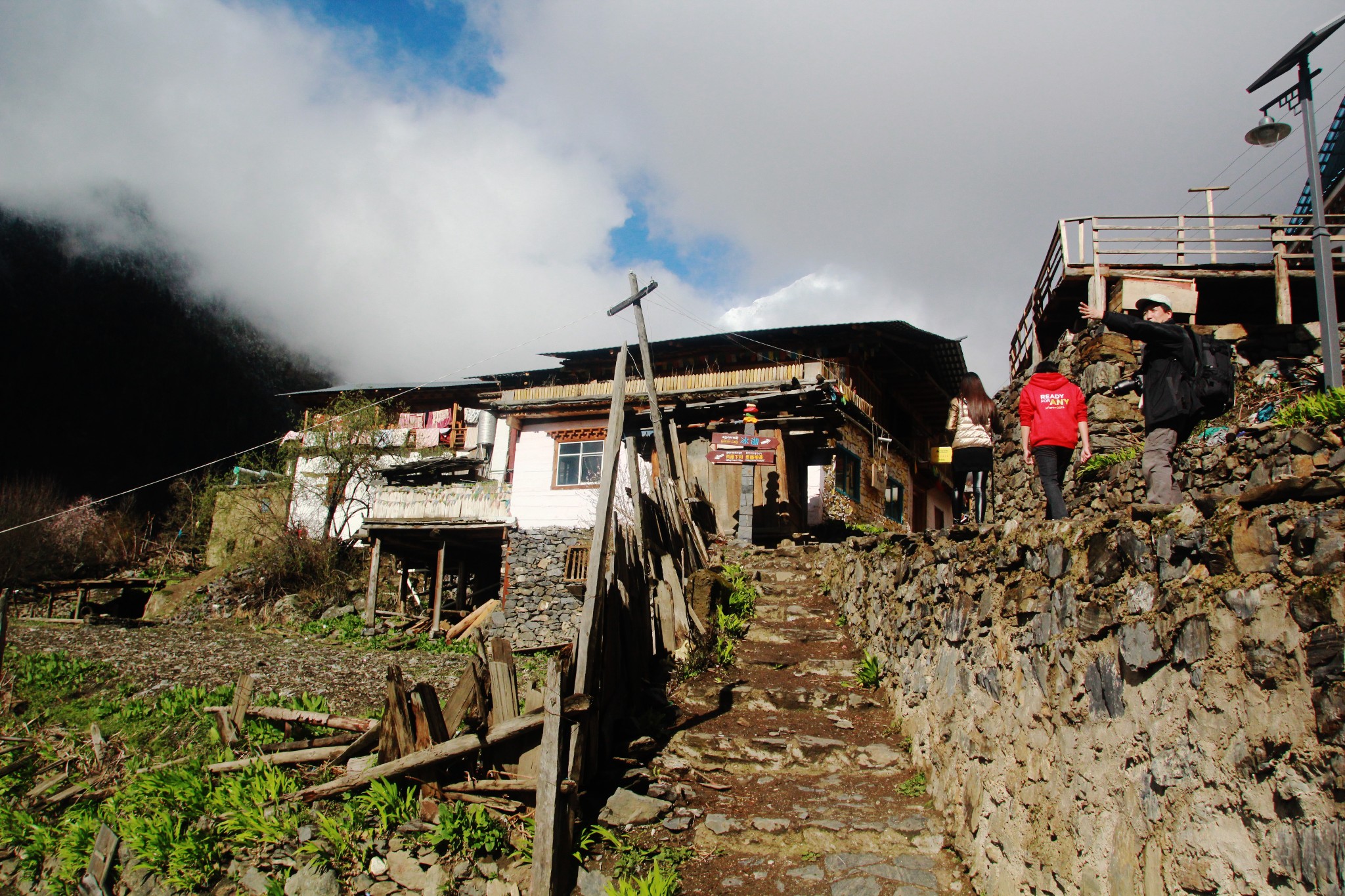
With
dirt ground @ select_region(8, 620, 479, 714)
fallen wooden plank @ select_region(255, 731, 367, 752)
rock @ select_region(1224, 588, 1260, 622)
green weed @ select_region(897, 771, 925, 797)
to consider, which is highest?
rock @ select_region(1224, 588, 1260, 622)

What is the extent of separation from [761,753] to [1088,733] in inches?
148

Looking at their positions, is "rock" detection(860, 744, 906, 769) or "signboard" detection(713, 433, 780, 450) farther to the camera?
"signboard" detection(713, 433, 780, 450)

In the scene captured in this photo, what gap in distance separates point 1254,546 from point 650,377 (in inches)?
486

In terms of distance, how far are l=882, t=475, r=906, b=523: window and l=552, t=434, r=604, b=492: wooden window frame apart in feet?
31.8

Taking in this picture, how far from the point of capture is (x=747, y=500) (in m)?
16.3

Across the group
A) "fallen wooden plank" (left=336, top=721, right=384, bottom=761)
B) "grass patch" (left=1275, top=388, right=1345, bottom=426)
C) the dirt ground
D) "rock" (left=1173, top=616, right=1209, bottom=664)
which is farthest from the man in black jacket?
the dirt ground

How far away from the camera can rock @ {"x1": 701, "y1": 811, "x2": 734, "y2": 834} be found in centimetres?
573

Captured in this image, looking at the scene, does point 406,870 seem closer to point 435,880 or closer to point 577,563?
point 435,880

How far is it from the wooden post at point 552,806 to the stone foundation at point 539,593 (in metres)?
13.3

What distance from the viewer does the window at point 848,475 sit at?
2208 cm

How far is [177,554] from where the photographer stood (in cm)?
2895

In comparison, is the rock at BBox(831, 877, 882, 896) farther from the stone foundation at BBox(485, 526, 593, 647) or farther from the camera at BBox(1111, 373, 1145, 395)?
the stone foundation at BBox(485, 526, 593, 647)

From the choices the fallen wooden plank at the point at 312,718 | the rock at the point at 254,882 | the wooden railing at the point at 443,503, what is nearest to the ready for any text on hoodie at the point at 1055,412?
the fallen wooden plank at the point at 312,718

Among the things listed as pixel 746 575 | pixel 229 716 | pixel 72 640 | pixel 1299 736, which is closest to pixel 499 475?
pixel 72 640
